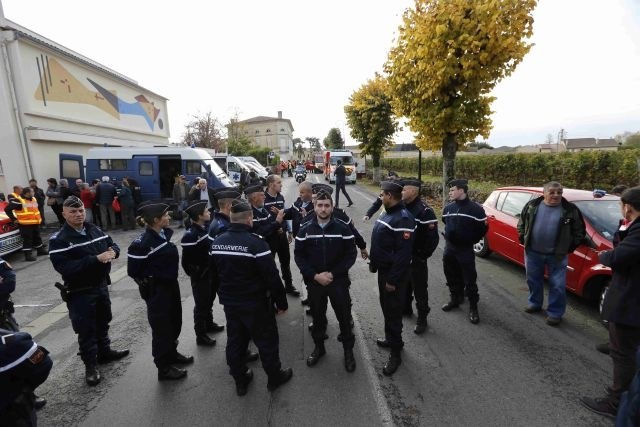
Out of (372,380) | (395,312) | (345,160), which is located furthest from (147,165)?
(345,160)

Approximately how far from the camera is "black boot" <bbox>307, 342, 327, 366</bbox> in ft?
12.0

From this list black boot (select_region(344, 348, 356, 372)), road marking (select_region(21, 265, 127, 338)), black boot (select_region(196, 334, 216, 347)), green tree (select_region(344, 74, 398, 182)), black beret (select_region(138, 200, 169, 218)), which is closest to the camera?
black beret (select_region(138, 200, 169, 218))

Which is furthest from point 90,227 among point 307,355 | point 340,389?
point 340,389

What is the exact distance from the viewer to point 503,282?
5.86 m

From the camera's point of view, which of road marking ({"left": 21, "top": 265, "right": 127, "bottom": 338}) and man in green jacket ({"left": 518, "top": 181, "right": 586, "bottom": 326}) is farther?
road marking ({"left": 21, "top": 265, "right": 127, "bottom": 338})

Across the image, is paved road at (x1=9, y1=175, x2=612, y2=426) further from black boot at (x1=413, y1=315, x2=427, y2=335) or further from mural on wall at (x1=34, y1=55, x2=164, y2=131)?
Result: mural on wall at (x1=34, y1=55, x2=164, y2=131)

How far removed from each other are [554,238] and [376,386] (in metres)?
3.10

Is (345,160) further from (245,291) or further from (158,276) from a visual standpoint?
(245,291)

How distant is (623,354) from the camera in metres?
2.85

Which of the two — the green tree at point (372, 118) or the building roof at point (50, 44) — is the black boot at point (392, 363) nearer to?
the building roof at point (50, 44)

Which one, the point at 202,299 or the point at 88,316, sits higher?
the point at 88,316

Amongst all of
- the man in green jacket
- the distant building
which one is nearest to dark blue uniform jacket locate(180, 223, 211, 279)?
the man in green jacket

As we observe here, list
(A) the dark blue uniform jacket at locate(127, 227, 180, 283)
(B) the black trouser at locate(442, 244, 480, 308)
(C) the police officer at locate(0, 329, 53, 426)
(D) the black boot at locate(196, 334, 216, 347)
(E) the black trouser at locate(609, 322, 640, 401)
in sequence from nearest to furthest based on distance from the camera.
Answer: (C) the police officer at locate(0, 329, 53, 426) < (E) the black trouser at locate(609, 322, 640, 401) < (A) the dark blue uniform jacket at locate(127, 227, 180, 283) < (D) the black boot at locate(196, 334, 216, 347) < (B) the black trouser at locate(442, 244, 480, 308)

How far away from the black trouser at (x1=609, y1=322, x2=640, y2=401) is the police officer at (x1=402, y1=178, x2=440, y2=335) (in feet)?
6.08
